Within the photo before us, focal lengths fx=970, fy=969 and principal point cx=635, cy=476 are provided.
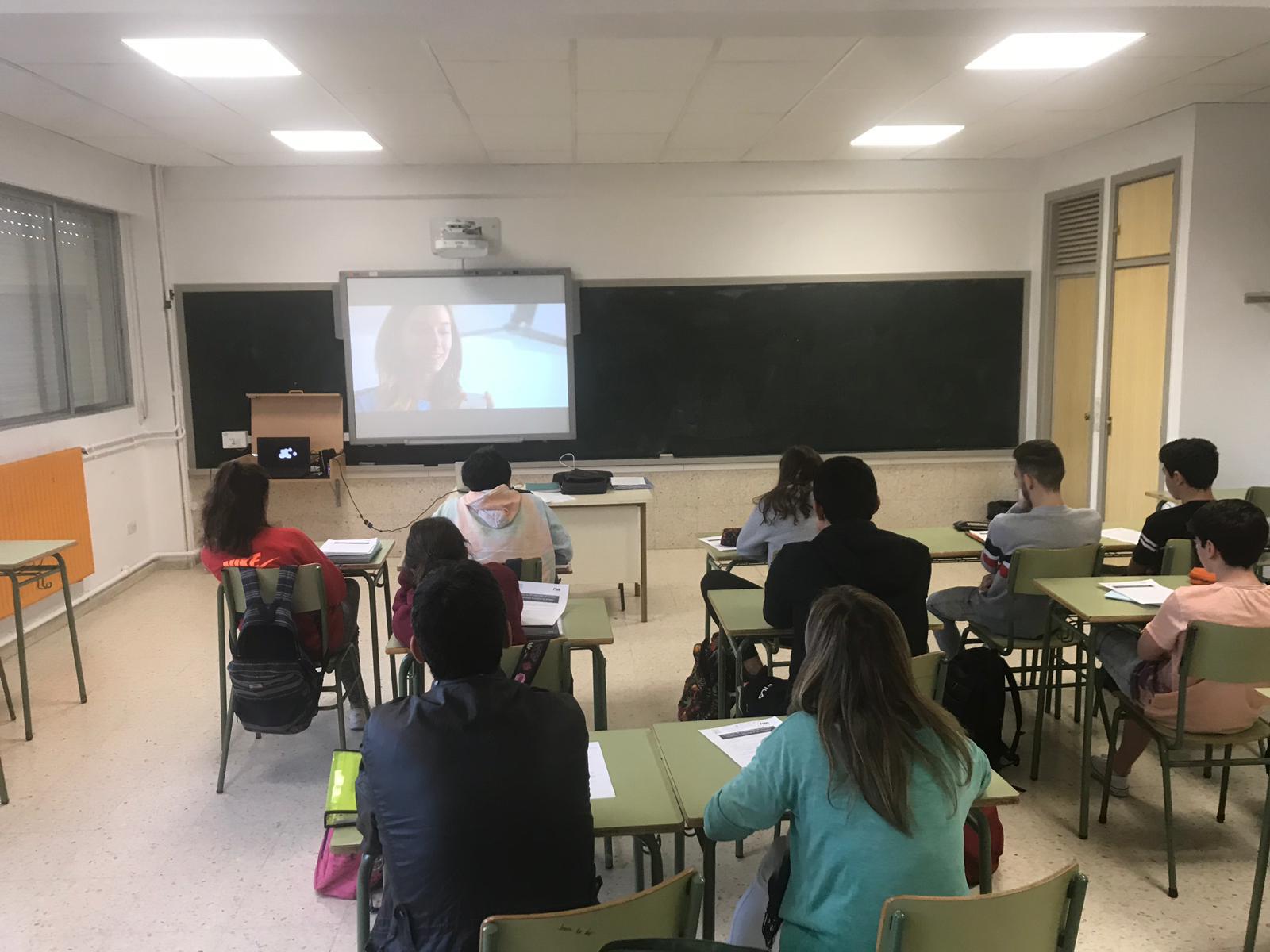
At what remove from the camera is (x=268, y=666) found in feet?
11.2

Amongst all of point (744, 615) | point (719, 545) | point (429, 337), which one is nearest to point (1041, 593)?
point (744, 615)

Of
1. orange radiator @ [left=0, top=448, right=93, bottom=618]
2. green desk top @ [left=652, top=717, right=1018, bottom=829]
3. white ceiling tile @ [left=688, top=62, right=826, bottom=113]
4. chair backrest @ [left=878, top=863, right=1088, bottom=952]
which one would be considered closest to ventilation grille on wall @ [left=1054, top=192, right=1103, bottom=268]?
white ceiling tile @ [left=688, top=62, right=826, bottom=113]

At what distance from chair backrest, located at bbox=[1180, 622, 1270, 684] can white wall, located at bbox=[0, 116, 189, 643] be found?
18.1 ft

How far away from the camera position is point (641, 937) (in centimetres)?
151

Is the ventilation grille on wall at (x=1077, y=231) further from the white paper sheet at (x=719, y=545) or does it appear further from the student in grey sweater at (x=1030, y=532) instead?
the white paper sheet at (x=719, y=545)

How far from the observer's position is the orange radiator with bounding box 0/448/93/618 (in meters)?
4.96

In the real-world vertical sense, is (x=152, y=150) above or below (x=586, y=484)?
above

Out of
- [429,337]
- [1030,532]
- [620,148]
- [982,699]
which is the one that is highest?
[620,148]

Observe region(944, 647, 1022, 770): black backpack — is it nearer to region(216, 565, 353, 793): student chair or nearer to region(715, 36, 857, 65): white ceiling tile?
region(216, 565, 353, 793): student chair

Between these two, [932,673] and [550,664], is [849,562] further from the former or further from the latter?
[550,664]

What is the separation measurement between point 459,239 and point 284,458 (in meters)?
1.96

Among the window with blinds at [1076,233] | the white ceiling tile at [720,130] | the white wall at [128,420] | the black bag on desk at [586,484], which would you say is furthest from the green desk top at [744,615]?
the window with blinds at [1076,233]

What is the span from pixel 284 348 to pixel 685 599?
11.3ft

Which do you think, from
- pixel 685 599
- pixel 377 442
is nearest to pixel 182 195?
pixel 377 442
